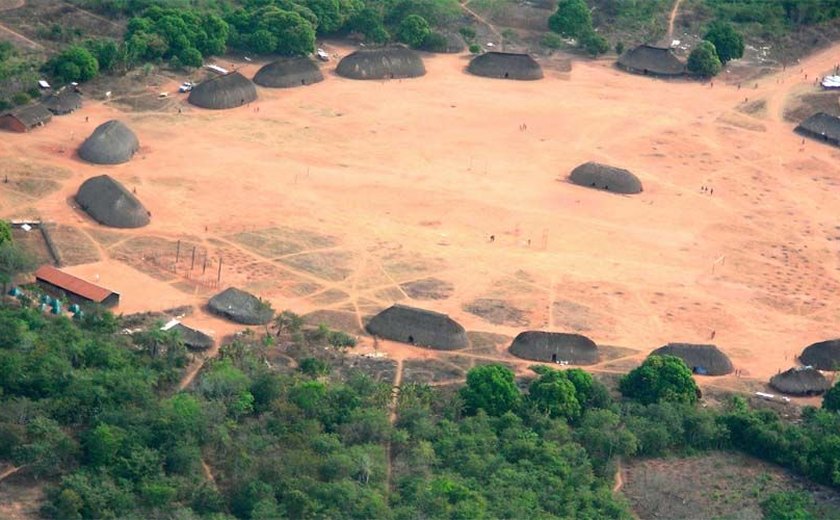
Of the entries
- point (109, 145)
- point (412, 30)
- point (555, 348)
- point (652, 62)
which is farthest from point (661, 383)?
point (412, 30)

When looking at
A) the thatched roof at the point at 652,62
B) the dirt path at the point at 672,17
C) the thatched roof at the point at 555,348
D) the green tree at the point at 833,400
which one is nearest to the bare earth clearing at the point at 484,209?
the thatched roof at the point at 555,348

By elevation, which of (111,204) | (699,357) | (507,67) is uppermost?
(111,204)

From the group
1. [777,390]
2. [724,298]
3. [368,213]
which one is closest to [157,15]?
[368,213]

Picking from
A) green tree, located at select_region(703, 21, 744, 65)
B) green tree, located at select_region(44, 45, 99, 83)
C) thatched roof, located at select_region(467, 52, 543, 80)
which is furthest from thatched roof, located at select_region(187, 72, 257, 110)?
green tree, located at select_region(703, 21, 744, 65)

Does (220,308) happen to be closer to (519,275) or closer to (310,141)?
(519,275)

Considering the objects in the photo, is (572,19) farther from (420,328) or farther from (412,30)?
(420,328)

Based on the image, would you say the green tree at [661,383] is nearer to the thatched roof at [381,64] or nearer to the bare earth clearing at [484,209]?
the bare earth clearing at [484,209]
